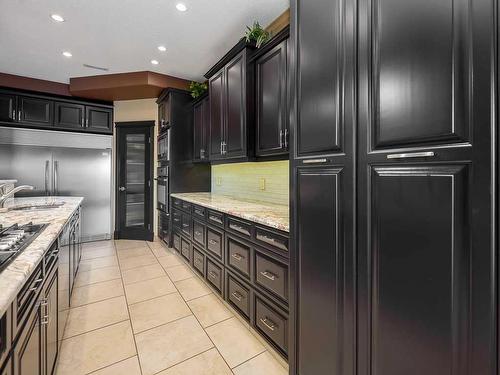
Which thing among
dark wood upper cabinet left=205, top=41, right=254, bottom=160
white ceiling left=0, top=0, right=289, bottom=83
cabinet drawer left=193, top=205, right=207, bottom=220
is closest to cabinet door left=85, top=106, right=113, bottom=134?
white ceiling left=0, top=0, right=289, bottom=83

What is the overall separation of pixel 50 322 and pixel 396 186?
6.07 feet

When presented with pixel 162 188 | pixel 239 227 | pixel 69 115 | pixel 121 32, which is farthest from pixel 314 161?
pixel 69 115

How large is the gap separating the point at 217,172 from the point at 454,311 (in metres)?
3.64

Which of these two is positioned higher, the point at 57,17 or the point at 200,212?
the point at 57,17

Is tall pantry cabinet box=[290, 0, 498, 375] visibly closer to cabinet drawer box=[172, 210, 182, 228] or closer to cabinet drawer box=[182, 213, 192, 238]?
cabinet drawer box=[182, 213, 192, 238]

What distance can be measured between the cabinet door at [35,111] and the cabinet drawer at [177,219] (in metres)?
2.79

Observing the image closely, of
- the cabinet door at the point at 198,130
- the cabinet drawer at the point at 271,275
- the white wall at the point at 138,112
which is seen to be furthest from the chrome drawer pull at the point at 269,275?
the white wall at the point at 138,112

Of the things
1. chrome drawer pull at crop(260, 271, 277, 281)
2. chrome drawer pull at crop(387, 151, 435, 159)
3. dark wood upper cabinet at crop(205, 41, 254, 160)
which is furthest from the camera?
dark wood upper cabinet at crop(205, 41, 254, 160)

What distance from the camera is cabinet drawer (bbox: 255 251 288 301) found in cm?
158

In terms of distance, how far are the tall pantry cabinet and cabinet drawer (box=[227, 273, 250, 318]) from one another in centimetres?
71

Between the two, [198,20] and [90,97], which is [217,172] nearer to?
[198,20]

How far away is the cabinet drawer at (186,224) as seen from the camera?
3.20 m

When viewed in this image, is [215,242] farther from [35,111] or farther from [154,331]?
[35,111]

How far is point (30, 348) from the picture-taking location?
968 millimetres
